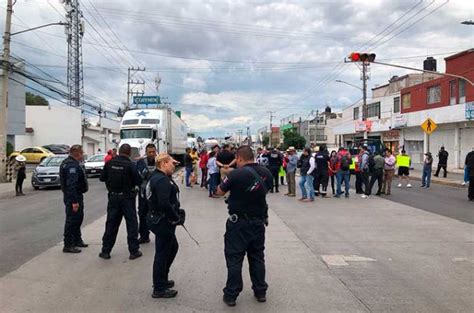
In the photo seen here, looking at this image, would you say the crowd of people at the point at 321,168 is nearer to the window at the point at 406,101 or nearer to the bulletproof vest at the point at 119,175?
the bulletproof vest at the point at 119,175

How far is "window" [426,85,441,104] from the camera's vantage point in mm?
36750

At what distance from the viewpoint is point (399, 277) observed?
6.18 metres

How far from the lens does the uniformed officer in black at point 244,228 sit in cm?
507

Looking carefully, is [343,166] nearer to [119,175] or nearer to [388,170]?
[388,170]

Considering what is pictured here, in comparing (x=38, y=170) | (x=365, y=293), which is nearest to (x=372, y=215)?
(x=365, y=293)

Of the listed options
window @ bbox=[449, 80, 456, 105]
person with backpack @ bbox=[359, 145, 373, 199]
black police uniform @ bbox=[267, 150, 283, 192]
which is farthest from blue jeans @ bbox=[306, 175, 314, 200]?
window @ bbox=[449, 80, 456, 105]

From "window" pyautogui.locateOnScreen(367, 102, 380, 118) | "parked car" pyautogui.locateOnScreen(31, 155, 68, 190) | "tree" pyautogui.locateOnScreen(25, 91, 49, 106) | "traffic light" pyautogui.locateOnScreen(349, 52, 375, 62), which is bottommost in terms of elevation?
"parked car" pyautogui.locateOnScreen(31, 155, 68, 190)

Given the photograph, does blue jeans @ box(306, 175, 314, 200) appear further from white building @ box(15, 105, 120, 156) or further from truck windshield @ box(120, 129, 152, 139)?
white building @ box(15, 105, 120, 156)

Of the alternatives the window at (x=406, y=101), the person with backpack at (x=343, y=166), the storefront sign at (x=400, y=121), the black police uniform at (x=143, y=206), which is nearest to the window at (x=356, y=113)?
the window at (x=406, y=101)

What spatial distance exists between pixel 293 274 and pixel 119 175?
3.05m

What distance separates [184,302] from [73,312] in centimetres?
117

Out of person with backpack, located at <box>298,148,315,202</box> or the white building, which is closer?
person with backpack, located at <box>298,148,315,202</box>

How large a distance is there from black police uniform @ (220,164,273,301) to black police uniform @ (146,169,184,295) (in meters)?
0.64

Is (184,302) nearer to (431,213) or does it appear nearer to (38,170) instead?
(431,213)
